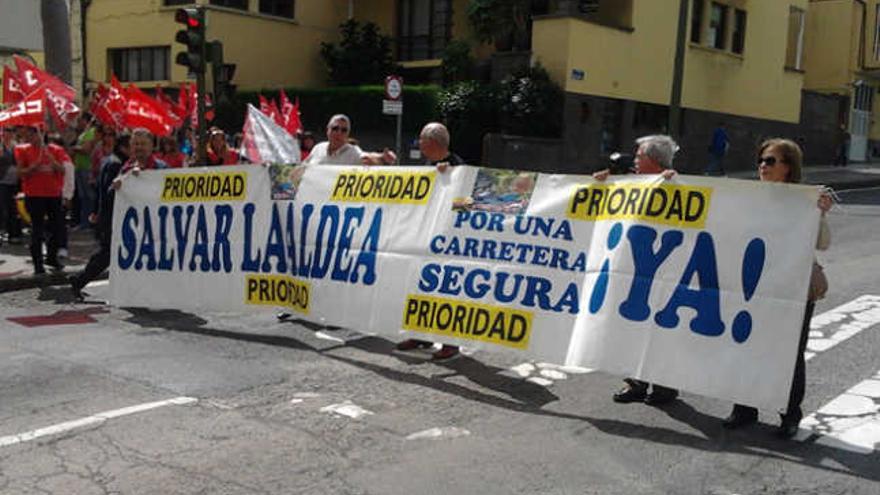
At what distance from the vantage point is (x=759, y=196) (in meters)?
5.10

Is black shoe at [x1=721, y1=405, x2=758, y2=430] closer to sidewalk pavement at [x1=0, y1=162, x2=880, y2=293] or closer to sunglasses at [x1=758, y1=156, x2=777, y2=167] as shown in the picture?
sunglasses at [x1=758, y1=156, x2=777, y2=167]

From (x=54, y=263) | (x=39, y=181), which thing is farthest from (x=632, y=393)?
(x=54, y=263)

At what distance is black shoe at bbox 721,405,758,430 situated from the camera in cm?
520

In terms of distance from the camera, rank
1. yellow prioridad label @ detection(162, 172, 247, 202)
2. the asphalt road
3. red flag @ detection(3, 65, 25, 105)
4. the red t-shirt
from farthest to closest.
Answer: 1. red flag @ detection(3, 65, 25, 105)
2. the red t-shirt
3. yellow prioridad label @ detection(162, 172, 247, 202)
4. the asphalt road

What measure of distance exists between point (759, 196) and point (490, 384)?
2191 millimetres

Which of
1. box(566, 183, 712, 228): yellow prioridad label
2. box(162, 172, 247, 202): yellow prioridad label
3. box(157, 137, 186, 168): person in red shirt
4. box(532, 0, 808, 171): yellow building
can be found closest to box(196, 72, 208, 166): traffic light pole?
box(157, 137, 186, 168): person in red shirt

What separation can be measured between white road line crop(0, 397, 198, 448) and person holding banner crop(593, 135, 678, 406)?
2.79 m

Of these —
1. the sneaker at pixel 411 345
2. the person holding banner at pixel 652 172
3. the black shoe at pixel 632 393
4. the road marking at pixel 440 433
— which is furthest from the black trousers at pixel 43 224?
the black shoe at pixel 632 393

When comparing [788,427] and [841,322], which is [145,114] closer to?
[841,322]

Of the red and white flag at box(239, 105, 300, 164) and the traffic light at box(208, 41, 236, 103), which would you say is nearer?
the red and white flag at box(239, 105, 300, 164)

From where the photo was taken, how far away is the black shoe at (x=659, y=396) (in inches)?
222

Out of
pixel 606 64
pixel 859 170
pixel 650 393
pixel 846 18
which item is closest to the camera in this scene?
pixel 650 393

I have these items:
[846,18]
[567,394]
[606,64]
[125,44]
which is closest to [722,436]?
[567,394]

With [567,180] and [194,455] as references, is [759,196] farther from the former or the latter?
[194,455]
